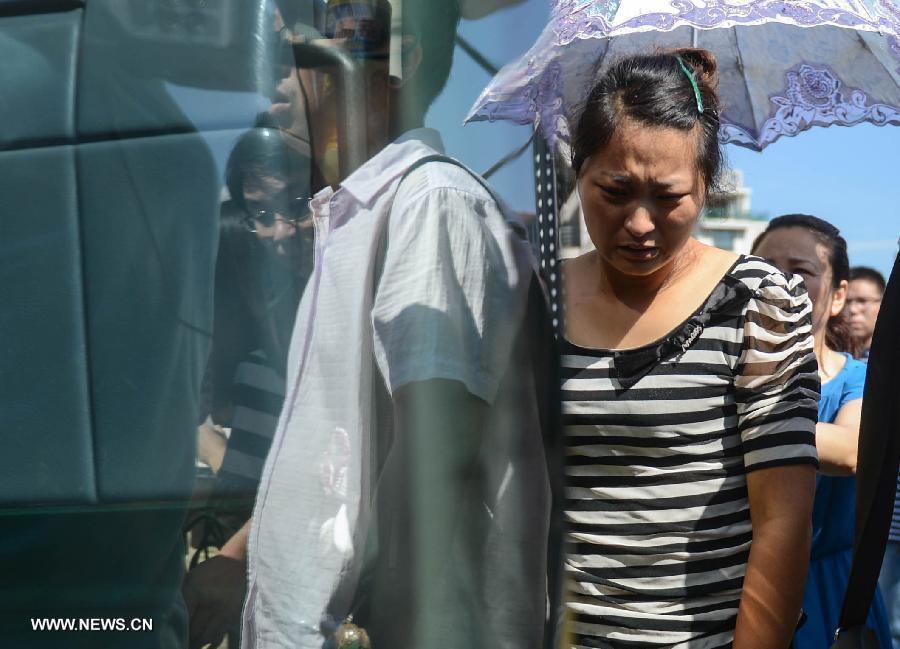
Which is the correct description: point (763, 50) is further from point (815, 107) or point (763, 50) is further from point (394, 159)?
point (394, 159)

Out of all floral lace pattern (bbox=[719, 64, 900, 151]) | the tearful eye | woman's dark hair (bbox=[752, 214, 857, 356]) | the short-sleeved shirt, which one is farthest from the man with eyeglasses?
the short-sleeved shirt

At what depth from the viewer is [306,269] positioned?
126 centimetres

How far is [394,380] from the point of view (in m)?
1.18

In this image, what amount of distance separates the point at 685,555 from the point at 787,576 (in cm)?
14

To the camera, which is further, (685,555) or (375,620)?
(685,555)

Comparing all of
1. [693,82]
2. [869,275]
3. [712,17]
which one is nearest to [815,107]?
[712,17]

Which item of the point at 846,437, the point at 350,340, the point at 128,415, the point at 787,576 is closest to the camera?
the point at 350,340

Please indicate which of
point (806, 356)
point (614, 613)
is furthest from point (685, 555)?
point (806, 356)

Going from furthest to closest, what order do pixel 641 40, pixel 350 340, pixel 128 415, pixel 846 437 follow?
pixel 641 40 → pixel 846 437 → pixel 128 415 → pixel 350 340

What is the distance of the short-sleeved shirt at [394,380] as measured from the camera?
118cm

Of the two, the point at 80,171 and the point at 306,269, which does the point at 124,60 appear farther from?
the point at 306,269

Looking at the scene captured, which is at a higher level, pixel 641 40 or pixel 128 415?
pixel 641 40

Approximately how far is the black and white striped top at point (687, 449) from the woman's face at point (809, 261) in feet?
3.90

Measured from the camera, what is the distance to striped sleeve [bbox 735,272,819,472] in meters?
1.46
